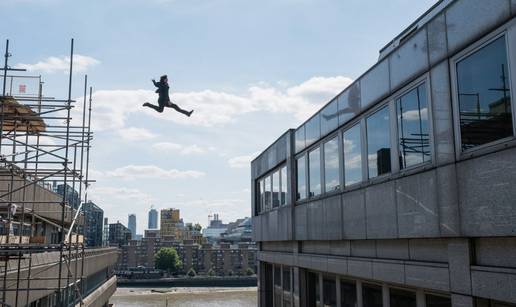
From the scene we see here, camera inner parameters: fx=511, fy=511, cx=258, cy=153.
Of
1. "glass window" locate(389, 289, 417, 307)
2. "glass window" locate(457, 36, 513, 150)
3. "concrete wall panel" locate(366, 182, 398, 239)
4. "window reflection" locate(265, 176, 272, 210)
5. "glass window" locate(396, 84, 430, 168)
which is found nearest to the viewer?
"glass window" locate(457, 36, 513, 150)

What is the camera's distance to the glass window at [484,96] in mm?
7750

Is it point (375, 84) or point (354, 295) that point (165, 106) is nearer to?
point (375, 84)

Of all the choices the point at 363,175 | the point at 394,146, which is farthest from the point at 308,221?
the point at 394,146

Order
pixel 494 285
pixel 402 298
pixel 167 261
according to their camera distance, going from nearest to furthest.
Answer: pixel 494 285 → pixel 402 298 → pixel 167 261

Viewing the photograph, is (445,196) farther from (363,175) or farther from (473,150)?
(363,175)

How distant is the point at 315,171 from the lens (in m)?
16.8

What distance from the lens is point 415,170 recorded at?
10.1 metres

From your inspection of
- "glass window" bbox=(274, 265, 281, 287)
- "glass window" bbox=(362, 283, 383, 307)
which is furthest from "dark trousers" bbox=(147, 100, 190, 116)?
"glass window" bbox=(274, 265, 281, 287)

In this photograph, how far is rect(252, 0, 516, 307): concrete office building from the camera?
307 inches

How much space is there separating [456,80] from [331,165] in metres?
6.79

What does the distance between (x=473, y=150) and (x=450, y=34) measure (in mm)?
2190

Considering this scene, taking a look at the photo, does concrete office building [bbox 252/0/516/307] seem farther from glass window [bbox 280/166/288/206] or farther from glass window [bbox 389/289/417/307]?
glass window [bbox 280/166/288/206]

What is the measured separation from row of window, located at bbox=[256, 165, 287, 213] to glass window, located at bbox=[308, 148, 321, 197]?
3096 mm

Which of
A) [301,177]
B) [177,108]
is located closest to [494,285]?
[177,108]
